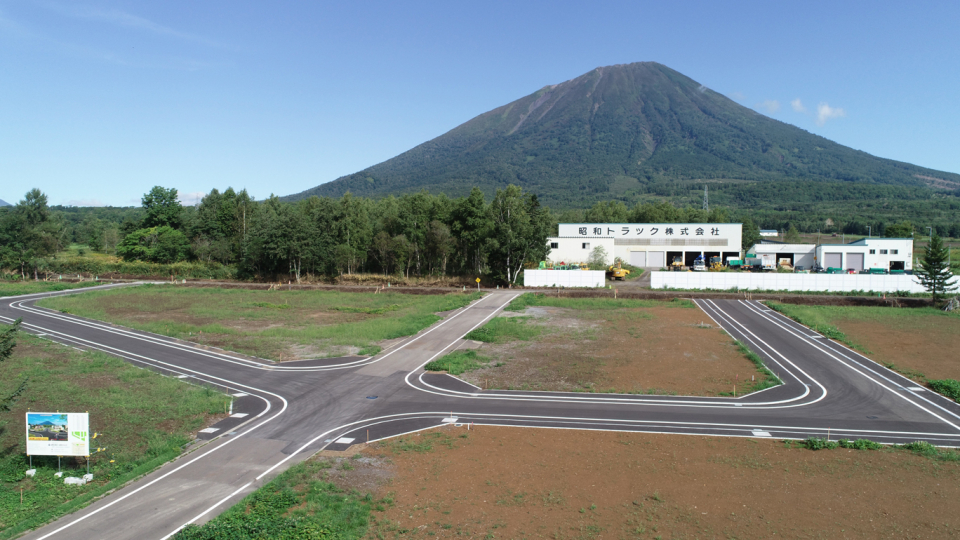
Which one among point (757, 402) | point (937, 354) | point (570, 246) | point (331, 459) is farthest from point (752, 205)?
point (331, 459)

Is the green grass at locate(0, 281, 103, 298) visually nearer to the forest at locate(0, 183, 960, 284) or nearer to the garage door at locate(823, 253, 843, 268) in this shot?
the forest at locate(0, 183, 960, 284)

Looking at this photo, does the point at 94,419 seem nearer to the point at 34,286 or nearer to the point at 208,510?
the point at 208,510

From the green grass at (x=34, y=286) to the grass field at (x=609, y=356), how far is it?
49.1 m

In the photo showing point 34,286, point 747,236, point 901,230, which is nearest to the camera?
point 34,286

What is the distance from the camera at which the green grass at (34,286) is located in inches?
2045

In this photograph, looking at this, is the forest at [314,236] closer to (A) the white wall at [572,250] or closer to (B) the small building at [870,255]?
(A) the white wall at [572,250]

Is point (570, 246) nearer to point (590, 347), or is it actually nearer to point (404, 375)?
point (590, 347)

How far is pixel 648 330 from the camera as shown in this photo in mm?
34000

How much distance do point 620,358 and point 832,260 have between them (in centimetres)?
5406

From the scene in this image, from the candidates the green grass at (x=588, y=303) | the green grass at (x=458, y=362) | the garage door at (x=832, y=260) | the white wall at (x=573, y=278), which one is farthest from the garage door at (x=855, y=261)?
the green grass at (x=458, y=362)

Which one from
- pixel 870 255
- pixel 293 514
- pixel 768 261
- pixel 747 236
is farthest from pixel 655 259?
pixel 293 514

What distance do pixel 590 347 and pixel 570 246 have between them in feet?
132

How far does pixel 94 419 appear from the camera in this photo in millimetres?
18000

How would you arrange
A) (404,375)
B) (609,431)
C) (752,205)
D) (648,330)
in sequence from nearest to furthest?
(609,431)
(404,375)
(648,330)
(752,205)
